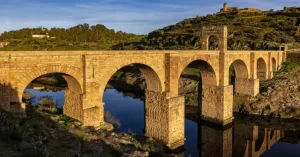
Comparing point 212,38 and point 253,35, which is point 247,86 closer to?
point 212,38

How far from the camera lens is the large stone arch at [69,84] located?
535 inches

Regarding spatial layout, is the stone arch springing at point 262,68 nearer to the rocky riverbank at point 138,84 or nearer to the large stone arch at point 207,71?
the rocky riverbank at point 138,84

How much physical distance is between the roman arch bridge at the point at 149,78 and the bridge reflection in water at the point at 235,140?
1.27m

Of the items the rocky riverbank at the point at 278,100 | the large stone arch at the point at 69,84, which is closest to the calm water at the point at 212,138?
the rocky riverbank at the point at 278,100

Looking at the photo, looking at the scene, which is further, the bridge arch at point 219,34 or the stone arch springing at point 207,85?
the bridge arch at point 219,34

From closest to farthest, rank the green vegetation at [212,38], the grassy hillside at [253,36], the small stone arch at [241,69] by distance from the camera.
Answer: the small stone arch at [241,69] < the grassy hillside at [253,36] < the green vegetation at [212,38]

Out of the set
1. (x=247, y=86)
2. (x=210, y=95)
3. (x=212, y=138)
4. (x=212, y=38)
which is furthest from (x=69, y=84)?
(x=212, y=38)

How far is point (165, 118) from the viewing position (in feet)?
66.9

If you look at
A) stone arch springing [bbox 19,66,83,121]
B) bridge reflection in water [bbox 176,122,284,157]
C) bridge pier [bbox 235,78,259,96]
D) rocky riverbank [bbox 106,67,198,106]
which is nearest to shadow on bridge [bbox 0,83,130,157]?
stone arch springing [bbox 19,66,83,121]

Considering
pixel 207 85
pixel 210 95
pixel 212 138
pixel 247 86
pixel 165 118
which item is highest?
pixel 207 85

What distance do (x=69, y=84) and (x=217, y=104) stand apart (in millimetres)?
15681

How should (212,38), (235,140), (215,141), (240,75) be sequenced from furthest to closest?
(212,38) → (240,75) → (235,140) → (215,141)

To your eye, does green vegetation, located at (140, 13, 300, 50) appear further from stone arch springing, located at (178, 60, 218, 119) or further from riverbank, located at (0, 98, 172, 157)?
riverbank, located at (0, 98, 172, 157)

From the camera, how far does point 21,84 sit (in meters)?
13.6
